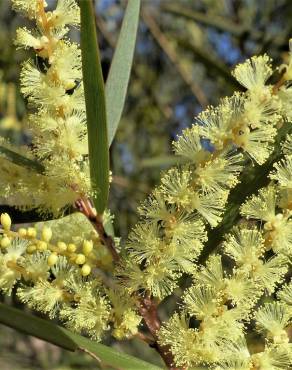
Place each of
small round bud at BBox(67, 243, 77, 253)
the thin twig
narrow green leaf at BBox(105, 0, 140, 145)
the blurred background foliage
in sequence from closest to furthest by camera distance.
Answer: small round bud at BBox(67, 243, 77, 253) → narrow green leaf at BBox(105, 0, 140, 145) → the blurred background foliage → the thin twig

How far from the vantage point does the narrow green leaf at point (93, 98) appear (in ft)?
2.78

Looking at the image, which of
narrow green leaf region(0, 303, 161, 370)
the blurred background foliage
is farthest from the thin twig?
narrow green leaf region(0, 303, 161, 370)

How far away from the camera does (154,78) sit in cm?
251

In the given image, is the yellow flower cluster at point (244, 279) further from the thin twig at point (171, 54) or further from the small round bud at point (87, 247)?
the thin twig at point (171, 54)

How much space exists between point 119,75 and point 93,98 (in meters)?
0.22

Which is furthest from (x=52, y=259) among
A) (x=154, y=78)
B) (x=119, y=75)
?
(x=154, y=78)

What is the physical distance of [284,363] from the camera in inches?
36.7

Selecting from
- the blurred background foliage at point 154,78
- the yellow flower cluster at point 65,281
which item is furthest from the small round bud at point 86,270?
the blurred background foliage at point 154,78

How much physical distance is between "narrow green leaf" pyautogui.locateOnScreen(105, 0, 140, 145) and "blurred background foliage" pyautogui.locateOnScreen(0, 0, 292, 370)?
2.71ft

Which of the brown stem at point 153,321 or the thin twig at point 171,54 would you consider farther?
the thin twig at point 171,54

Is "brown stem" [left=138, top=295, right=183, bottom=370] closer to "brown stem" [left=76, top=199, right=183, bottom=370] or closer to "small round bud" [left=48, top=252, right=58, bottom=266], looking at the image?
"brown stem" [left=76, top=199, right=183, bottom=370]

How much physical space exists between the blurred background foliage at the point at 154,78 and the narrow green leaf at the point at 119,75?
2.71ft

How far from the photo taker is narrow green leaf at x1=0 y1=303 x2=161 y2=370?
0.84 meters

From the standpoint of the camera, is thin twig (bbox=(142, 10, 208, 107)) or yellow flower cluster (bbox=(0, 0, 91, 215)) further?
thin twig (bbox=(142, 10, 208, 107))
